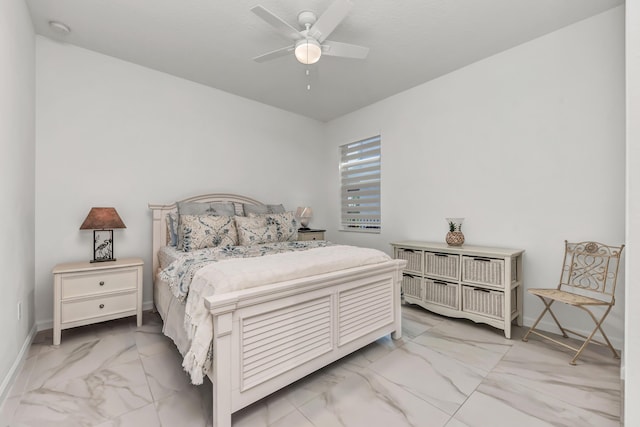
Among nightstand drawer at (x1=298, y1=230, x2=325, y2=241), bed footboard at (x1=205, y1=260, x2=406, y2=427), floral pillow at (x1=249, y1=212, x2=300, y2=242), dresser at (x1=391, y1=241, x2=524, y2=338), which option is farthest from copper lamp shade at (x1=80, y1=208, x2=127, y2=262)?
dresser at (x1=391, y1=241, x2=524, y2=338)

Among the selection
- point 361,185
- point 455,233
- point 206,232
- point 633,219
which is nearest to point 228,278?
point 206,232

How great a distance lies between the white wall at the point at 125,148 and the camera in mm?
2658

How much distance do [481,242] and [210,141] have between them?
3.44m

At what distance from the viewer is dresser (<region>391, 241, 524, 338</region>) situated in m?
2.56

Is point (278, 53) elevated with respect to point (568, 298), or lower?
elevated

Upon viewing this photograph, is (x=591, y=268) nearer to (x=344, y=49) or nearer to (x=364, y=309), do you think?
(x=364, y=309)

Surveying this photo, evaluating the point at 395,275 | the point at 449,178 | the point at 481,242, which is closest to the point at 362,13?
the point at 449,178

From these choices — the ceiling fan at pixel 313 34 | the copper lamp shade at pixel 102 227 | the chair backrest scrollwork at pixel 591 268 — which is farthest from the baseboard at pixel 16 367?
the chair backrest scrollwork at pixel 591 268

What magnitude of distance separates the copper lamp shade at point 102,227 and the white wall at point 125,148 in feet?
0.26

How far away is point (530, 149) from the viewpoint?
8.82 feet

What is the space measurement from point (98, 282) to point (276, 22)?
260 centimetres

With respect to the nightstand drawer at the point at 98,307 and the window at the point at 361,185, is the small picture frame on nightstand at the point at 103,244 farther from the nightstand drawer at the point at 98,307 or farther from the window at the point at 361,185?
the window at the point at 361,185

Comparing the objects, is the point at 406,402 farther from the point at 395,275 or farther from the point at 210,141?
the point at 210,141

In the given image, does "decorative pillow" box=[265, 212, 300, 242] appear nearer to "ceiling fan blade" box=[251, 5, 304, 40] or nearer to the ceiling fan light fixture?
the ceiling fan light fixture
